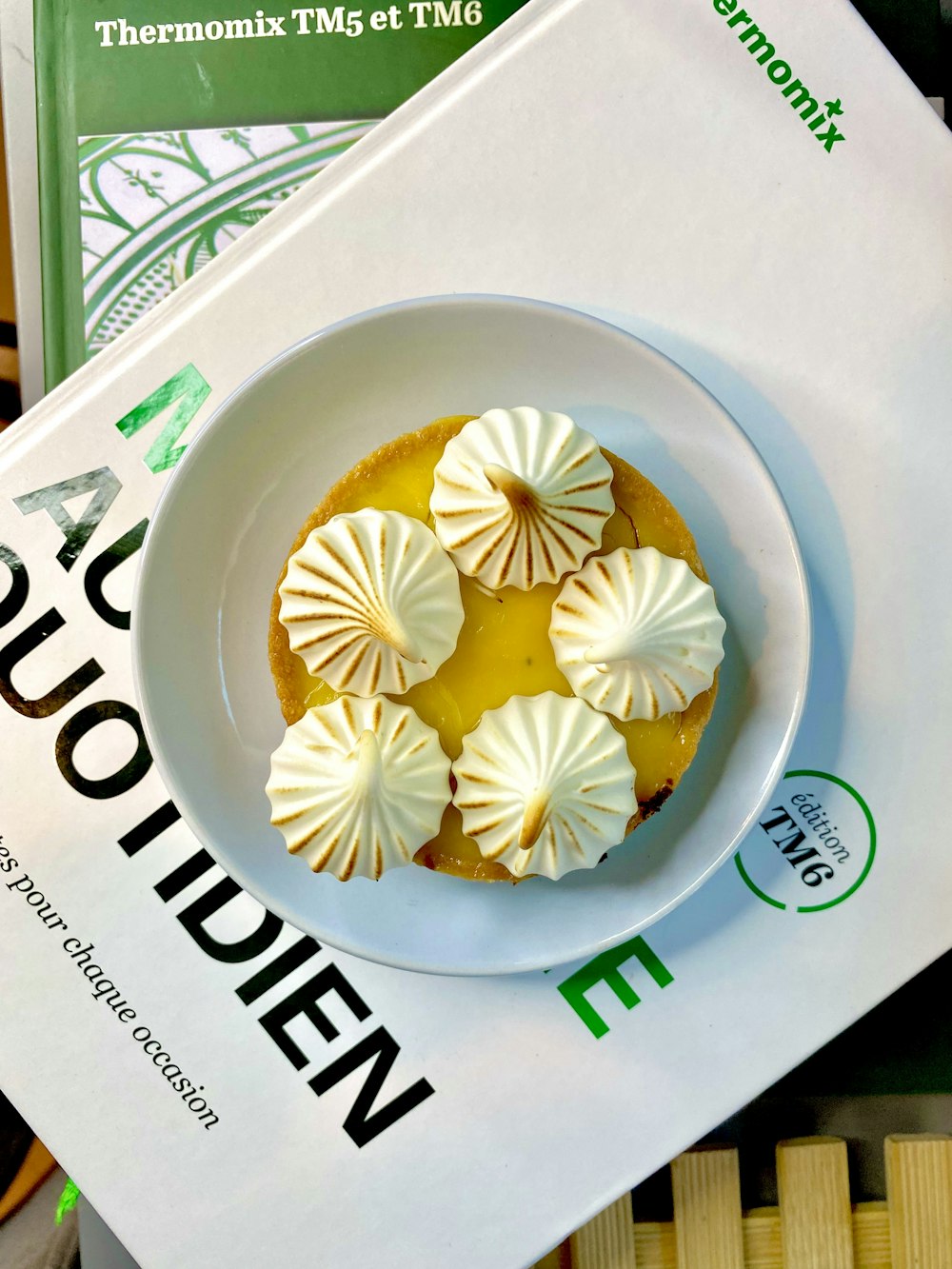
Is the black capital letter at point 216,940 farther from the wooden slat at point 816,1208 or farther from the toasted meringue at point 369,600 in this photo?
the wooden slat at point 816,1208

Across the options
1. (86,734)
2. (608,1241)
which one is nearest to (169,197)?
(86,734)

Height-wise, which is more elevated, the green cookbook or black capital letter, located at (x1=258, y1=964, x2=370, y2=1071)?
the green cookbook

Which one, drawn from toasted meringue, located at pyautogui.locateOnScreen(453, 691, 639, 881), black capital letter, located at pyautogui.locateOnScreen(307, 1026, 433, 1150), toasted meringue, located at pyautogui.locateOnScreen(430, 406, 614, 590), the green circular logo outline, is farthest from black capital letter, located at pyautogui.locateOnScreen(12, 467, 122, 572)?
the green circular logo outline

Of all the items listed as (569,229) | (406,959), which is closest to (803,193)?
(569,229)

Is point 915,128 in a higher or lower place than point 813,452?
higher

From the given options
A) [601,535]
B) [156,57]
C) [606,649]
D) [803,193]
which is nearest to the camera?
[606,649]

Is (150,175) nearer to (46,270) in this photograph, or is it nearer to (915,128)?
(46,270)

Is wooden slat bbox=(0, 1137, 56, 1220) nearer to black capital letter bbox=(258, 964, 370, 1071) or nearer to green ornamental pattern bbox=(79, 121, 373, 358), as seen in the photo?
black capital letter bbox=(258, 964, 370, 1071)
